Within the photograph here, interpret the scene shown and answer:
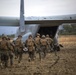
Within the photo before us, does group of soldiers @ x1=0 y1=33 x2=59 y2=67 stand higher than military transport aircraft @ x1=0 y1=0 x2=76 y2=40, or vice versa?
Answer: group of soldiers @ x1=0 y1=33 x2=59 y2=67

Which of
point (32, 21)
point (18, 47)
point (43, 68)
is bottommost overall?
point (32, 21)

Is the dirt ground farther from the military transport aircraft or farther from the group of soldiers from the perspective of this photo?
the military transport aircraft

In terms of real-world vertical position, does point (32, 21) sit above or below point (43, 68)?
below

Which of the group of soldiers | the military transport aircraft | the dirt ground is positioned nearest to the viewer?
the dirt ground

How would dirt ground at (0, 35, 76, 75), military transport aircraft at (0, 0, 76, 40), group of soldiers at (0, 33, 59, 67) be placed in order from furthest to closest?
military transport aircraft at (0, 0, 76, 40) < group of soldiers at (0, 33, 59, 67) < dirt ground at (0, 35, 76, 75)

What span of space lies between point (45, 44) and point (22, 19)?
6.62 meters

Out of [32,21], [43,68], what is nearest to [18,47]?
[43,68]

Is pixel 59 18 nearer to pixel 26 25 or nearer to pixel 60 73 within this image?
pixel 26 25

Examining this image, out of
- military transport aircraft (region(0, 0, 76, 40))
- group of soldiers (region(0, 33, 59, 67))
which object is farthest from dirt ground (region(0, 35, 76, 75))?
military transport aircraft (region(0, 0, 76, 40))

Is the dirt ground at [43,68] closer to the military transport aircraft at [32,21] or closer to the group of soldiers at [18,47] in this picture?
the group of soldiers at [18,47]

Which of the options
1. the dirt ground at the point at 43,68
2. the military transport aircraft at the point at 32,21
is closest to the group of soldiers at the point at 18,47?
the dirt ground at the point at 43,68

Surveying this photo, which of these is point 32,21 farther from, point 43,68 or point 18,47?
point 43,68

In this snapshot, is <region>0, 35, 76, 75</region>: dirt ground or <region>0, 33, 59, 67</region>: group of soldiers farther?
<region>0, 33, 59, 67</region>: group of soldiers

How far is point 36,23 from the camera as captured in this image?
25.1 meters
